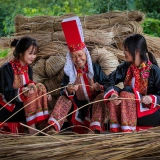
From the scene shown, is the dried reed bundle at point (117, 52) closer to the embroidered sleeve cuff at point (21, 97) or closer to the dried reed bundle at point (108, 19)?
the dried reed bundle at point (108, 19)

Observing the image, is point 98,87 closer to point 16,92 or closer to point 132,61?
point 132,61

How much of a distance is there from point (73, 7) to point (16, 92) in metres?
8.07

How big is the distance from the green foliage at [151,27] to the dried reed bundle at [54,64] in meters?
4.61

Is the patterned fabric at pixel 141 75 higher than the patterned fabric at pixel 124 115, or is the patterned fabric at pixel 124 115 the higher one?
the patterned fabric at pixel 141 75

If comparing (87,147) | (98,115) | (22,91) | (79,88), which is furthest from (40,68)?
(87,147)

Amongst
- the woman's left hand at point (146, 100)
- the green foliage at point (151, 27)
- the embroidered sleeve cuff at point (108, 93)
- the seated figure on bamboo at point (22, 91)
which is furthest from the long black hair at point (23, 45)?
the green foliage at point (151, 27)

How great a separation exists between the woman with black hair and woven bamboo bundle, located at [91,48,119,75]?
40 cm

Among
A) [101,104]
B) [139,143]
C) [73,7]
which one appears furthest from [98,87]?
[73,7]

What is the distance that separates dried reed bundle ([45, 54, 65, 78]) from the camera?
377 cm

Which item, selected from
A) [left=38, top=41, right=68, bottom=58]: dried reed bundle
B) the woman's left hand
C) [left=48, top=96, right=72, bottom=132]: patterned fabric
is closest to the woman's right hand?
[left=48, top=96, right=72, bottom=132]: patterned fabric

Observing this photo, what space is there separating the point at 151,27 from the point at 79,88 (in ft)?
17.3

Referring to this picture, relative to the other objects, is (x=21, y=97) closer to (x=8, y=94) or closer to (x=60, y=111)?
(x=8, y=94)

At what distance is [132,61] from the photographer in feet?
10.0

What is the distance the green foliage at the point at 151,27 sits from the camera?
8120 mm
